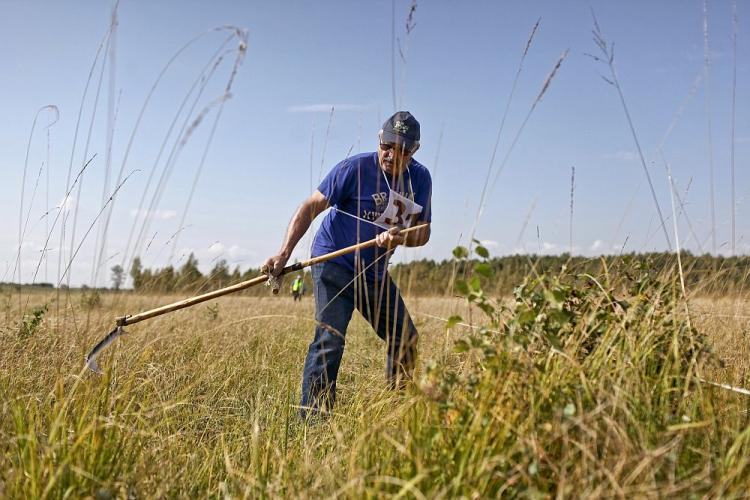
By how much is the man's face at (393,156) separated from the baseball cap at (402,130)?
35 millimetres

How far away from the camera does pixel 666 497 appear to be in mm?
1693

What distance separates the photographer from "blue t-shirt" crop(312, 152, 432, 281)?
3.90 meters

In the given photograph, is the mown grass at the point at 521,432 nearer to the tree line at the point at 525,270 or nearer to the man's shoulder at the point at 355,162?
→ the tree line at the point at 525,270

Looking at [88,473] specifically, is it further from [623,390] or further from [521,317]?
[623,390]

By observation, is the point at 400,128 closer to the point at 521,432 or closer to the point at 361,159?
the point at 361,159

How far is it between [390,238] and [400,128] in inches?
27.5

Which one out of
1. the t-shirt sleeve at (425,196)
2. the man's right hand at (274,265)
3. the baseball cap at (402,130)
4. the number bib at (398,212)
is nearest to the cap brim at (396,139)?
the baseball cap at (402,130)

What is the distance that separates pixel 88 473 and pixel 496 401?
133cm

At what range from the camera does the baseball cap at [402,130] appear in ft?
12.2

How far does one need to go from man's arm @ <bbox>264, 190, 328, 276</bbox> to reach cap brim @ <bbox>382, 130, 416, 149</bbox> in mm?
542

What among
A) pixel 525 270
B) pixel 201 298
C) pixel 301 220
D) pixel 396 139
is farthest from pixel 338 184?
pixel 525 270

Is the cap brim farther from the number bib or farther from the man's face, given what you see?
the number bib

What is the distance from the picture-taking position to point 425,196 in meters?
4.14

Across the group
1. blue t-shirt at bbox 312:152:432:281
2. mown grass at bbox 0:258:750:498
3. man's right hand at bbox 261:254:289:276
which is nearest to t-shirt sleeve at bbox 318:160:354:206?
blue t-shirt at bbox 312:152:432:281
